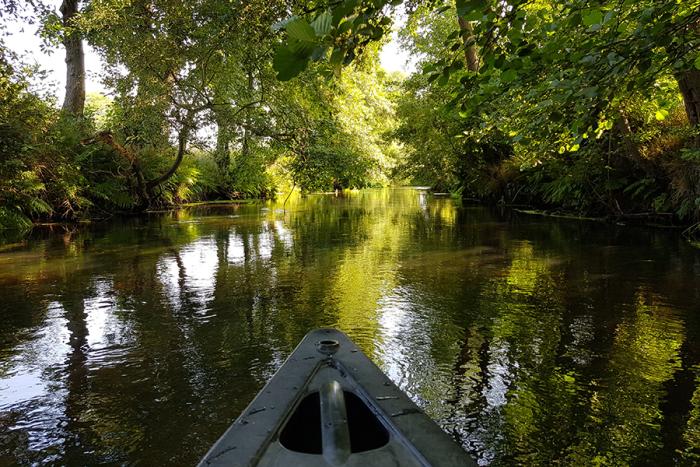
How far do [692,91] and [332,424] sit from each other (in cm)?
704

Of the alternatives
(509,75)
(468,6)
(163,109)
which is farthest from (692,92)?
(163,109)

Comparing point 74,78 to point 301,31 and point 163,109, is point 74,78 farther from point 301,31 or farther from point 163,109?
point 301,31

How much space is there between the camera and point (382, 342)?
4.12 metres

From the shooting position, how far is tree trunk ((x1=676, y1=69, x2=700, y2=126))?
619 centimetres

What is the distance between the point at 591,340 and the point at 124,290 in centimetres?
536

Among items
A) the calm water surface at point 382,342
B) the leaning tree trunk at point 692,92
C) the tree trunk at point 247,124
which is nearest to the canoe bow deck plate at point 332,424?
the calm water surface at point 382,342

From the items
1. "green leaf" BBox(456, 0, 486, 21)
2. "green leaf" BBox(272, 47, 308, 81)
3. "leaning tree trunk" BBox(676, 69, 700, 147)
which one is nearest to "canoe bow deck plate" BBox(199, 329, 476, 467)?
"green leaf" BBox(272, 47, 308, 81)

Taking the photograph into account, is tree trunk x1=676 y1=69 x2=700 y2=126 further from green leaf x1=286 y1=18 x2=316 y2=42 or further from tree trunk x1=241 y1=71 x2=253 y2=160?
tree trunk x1=241 y1=71 x2=253 y2=160

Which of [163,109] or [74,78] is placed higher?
[74,78]

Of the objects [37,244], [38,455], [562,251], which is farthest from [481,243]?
[37,244]

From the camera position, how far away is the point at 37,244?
988 centimetres

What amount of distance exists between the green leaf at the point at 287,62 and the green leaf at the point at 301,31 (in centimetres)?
4

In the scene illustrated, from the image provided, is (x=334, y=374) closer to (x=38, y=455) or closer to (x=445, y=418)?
(x=445, y=418)

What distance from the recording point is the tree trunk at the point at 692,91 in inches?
244
